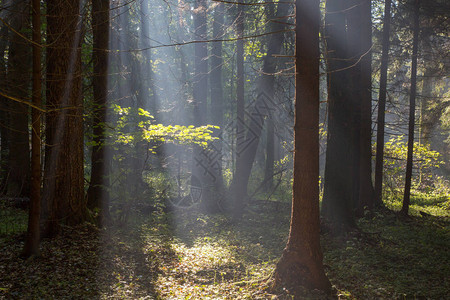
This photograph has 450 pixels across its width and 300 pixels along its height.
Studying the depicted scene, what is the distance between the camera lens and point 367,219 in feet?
32.1

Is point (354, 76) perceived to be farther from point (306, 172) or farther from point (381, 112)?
point (306, 172)

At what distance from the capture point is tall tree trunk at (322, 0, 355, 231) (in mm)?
8039

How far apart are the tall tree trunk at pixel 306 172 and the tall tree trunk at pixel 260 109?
20.3ft

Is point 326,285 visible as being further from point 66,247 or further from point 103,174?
point 103,174

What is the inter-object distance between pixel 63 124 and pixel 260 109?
7951 millimetres

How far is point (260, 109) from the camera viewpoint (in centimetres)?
1312

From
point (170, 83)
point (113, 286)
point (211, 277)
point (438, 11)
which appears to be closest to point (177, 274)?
point (211, 277)

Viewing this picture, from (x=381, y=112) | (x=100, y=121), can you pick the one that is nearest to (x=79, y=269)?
(x=100, y=121)

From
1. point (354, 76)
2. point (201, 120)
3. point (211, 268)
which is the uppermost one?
point (354, 76)

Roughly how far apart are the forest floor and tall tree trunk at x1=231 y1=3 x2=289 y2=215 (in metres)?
2.78

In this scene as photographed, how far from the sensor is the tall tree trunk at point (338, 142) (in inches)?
316

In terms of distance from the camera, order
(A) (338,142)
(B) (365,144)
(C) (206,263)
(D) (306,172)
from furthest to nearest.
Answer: (B) (365,144)
(A) (338,142)
(C) (206,263)
(D) (306,172)

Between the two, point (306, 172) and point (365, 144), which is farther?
point (365, 144)

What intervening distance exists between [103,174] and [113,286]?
3.97 meters
